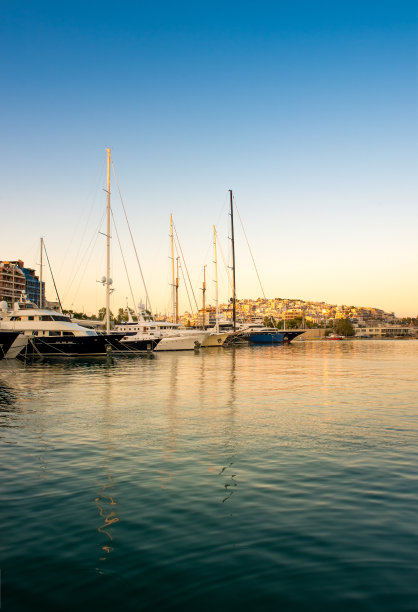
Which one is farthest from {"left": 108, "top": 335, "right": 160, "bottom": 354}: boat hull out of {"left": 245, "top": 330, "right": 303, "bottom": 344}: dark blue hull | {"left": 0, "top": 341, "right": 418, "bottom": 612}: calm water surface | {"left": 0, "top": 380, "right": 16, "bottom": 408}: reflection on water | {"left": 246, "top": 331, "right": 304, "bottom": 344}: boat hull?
{"left": 246, "top": 331, "right": 304, "bottom": 344}: boat hull

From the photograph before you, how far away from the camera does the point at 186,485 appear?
9680 mm

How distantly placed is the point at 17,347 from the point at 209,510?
1910 inches

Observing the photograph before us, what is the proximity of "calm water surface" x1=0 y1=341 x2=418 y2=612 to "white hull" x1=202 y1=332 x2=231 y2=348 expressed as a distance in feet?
207

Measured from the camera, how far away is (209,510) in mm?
8281

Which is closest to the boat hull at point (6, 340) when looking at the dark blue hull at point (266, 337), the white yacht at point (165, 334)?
the white yacht at point (165, 334)

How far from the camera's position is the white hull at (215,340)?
81.5 meters

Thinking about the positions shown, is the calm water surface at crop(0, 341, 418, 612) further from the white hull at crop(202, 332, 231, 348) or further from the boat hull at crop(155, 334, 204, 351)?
the white hull at crop(202, 332, 231, 348)

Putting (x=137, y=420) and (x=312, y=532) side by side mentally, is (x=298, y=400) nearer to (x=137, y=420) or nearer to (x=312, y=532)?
(x=137, y=420)

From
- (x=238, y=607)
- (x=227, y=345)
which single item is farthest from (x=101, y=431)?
(x=227, y=345)

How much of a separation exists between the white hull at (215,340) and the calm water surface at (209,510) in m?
63.0

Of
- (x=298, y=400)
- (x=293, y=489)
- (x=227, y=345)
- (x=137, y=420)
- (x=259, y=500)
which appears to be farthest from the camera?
(x=227, y=345)

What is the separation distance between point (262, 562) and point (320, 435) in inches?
332

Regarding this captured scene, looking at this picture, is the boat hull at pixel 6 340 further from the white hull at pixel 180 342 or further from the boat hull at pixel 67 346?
the white hull at pixel 180 342

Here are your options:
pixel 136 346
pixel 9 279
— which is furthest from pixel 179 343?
pixel 9 279
